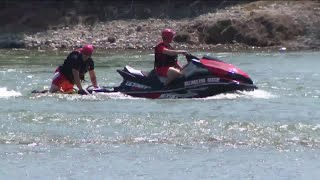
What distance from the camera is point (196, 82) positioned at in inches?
780

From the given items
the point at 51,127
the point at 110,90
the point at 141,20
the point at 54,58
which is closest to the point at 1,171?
the point at 51,127

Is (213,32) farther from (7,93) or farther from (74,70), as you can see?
(74,70)

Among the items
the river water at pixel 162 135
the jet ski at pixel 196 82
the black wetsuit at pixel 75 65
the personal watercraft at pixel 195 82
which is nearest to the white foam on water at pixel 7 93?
the river water at pixel 162 135

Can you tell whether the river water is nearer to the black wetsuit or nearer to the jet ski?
the jet ski

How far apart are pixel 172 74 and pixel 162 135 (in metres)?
Result: 4.70

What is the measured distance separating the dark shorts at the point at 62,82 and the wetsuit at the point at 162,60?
1.85 metres

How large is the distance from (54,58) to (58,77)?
47.8 ft

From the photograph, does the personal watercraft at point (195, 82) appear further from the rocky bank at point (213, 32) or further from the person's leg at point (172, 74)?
the rocky bank at point (213, 32)

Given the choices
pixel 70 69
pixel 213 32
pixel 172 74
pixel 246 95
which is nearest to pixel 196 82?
pixel 172 74

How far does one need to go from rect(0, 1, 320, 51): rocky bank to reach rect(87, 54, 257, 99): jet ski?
1818cm

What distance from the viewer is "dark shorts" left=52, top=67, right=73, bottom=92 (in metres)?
20.7

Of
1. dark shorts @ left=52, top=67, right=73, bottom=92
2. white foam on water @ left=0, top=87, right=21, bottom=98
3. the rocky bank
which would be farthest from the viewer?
the rocky bank

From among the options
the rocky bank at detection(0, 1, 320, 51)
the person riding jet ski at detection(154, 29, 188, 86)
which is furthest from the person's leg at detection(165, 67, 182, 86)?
the rocky bank at detection(0, 1, 320, 51)

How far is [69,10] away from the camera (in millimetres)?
46469
